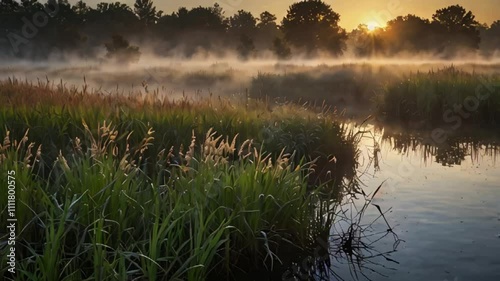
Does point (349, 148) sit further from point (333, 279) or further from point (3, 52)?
point (3, 52)

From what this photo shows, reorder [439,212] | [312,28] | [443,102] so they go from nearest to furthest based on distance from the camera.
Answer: [439,212] < [443,102] < [312,28]

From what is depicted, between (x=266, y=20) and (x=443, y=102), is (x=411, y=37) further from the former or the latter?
(x=443, y=102)

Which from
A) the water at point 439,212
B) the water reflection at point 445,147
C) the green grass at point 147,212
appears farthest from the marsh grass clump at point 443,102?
the green grass at point 147,212

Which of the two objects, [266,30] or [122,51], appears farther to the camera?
[266,30]

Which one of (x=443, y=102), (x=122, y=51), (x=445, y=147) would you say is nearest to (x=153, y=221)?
(x=445, y=147)

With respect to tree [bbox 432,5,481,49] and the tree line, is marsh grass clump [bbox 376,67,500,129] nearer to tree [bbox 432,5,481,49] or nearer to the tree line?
the tree line

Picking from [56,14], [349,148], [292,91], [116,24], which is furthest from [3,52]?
[349,148]

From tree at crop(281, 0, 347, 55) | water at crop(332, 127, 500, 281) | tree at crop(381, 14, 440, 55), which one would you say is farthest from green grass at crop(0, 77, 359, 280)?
tree at crop(381, 14, 440, 55)

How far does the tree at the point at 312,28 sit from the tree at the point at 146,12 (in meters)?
16.3

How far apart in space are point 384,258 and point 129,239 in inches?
102

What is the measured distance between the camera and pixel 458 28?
63188 millimetres

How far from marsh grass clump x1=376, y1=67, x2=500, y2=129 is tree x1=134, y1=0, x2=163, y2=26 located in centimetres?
5154

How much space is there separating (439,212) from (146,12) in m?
62.5

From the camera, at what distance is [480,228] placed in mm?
6656
